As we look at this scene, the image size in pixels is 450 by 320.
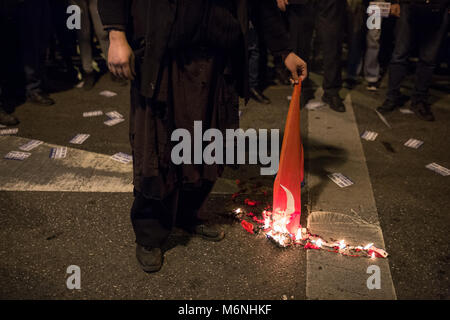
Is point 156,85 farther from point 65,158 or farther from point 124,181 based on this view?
point 65,158

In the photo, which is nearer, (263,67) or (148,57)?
(148,57)

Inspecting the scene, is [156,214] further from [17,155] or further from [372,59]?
[372,59]

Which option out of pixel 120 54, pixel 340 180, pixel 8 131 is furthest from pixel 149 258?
pixel 8 131

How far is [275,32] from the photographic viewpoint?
232 centimetres

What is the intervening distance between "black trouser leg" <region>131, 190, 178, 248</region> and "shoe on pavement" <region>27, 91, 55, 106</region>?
3306 millimetres

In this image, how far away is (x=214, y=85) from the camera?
2180 millimetres

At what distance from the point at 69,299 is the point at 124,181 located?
51.3 inches

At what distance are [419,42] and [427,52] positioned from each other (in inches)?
6.0

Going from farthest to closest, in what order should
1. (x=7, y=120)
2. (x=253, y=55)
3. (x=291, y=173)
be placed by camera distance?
(x=253, y=55) < (x=7, y=120) < (x=291, y=173)

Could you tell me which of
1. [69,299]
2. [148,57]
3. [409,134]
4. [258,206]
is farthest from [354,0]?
[69,299]

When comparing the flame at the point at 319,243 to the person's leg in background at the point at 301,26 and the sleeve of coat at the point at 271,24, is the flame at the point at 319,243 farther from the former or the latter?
the person's leg in background at the point at 301,26

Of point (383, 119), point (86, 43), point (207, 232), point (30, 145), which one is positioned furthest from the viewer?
point (86, 43)

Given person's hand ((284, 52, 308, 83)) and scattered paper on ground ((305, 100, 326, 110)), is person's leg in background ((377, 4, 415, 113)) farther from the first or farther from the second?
person's hand ((284, 52, 308, 83))

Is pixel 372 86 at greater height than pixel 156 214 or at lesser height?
lesser
